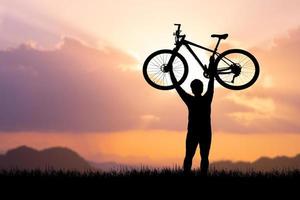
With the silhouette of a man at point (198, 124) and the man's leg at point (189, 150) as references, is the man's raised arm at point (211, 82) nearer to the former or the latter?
the silhouette of a man at point (198, 124)

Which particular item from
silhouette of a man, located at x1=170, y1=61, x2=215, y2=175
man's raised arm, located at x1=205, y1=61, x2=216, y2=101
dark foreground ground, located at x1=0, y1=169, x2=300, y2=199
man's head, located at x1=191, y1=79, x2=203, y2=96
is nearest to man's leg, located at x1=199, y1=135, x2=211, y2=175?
silhouette of a man, located at x1=170, y1=61, x2=215, y2=175

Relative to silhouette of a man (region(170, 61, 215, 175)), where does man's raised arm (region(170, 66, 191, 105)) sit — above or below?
above

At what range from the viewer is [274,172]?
14758 mm

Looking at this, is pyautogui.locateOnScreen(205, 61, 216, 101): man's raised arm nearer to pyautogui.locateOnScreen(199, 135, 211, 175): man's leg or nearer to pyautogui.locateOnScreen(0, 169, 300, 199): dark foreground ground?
pyautogui.locateOnScreen(199, 135, 211, 175): man's leg

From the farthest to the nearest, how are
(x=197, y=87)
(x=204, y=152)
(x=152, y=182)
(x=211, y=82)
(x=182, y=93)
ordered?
(x=211, y=82) → (x=182, y=93) → (x=204, y=152) → (x=197, y=87) → (x=152, y=182)

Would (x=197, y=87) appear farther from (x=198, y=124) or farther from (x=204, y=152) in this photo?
(x=204, y=152)

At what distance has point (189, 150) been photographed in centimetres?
1488

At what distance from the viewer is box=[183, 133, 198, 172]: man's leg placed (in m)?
14.8

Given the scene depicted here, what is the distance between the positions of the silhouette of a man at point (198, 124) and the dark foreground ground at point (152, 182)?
21.0 inches

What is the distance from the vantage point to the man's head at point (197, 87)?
47.8ft

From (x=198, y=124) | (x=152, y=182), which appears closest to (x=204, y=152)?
(x=198, y=124)

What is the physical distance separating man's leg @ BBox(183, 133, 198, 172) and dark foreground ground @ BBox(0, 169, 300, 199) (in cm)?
40

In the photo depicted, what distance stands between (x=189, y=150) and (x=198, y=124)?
76 centimetres

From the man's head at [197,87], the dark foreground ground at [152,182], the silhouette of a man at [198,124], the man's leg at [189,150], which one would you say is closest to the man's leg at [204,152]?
the silhouette of a man at [198,124]
